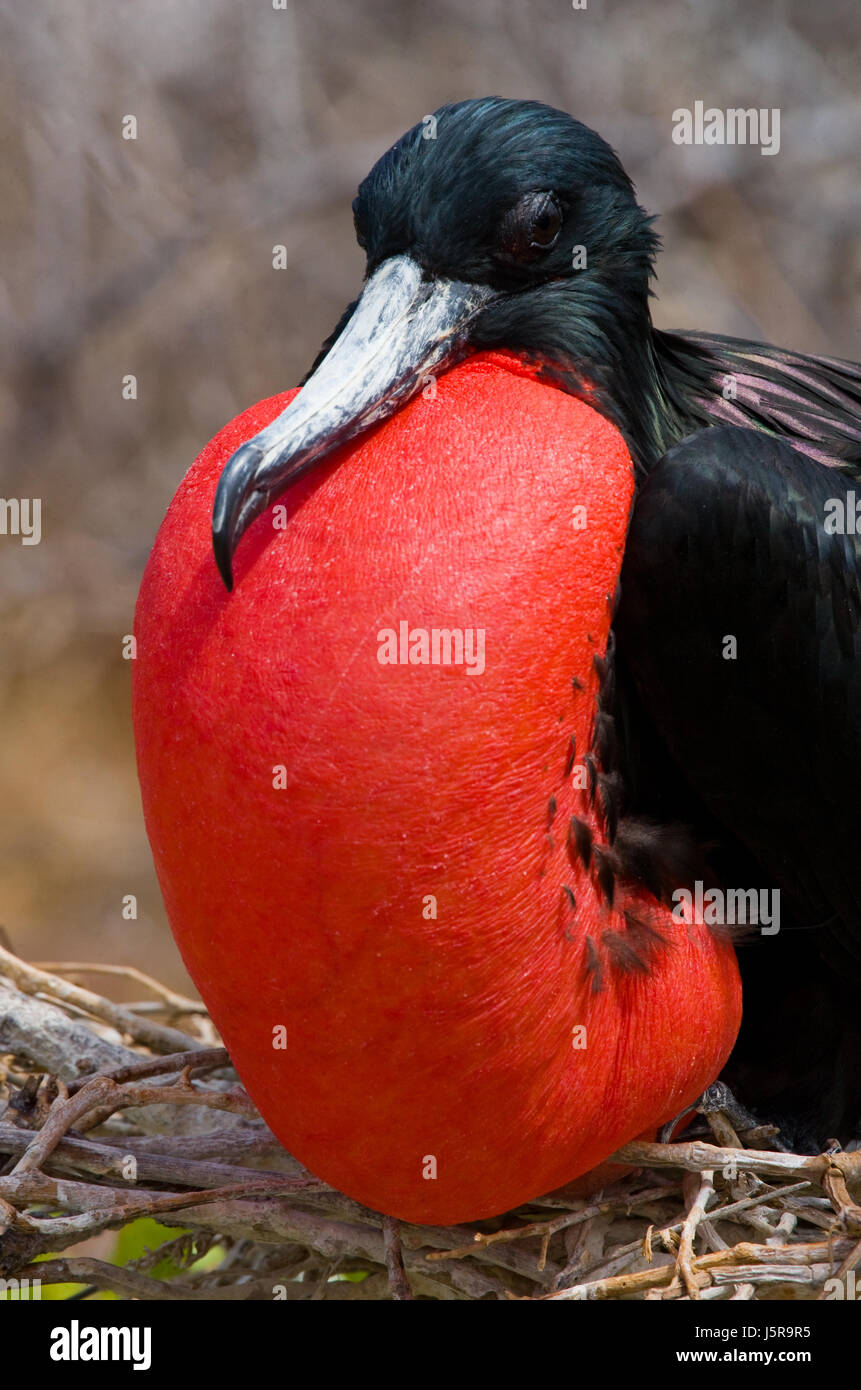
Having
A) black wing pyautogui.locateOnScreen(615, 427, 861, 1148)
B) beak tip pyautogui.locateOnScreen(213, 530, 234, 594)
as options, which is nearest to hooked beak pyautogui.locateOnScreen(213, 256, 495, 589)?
beak tip pyautogui.locateOnScreen(213, 530, 234, 594)

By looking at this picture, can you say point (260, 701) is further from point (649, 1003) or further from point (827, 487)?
point (827, 487)

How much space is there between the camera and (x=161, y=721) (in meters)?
1.60

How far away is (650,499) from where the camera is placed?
1.68 m

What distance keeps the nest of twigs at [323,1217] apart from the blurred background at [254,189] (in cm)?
208

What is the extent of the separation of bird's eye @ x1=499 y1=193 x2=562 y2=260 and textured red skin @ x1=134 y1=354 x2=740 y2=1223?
0.15 m

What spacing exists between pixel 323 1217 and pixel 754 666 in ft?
2.82

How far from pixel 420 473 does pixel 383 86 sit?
255cm

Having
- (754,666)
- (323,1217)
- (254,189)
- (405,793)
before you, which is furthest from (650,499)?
(254,189)

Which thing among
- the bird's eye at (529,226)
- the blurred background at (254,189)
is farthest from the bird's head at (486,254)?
the blurred background at (254,189)

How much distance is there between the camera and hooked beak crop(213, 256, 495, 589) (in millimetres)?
1508

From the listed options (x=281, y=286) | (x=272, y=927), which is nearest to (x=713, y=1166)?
(x=272, y=927)

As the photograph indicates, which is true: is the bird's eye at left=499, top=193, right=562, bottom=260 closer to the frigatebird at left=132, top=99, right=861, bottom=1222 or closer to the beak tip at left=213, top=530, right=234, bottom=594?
the frigatebird at left=132, top=99, right=861, bottom=1222

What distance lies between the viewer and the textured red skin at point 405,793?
150 cm

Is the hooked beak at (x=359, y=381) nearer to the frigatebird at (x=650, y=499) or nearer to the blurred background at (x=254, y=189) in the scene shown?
the frigatebird at (x=650, y=499)
